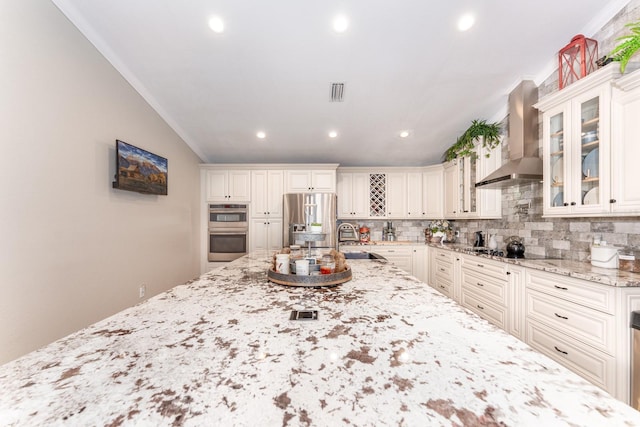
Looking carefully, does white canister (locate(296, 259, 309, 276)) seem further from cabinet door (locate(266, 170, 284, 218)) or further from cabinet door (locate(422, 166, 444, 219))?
cabinet door (locate(422, 166, 444, 219))

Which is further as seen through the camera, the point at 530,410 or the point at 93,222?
the point at 93,222

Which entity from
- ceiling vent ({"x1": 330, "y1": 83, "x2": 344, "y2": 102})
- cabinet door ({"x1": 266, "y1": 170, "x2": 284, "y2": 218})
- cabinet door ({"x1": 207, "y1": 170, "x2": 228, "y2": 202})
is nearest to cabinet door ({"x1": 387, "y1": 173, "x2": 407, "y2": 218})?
cabinet door ({"x1": 266, "y1": 170, "x2": 284, "y2": 218})

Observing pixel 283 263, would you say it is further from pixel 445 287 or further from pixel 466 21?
pixel 445 287

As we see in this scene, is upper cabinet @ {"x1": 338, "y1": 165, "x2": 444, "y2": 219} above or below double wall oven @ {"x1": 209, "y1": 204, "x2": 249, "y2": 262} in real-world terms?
above

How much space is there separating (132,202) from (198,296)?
2.27m

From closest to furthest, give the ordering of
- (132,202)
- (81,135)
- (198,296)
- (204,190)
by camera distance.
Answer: (198,296)
(81,135)
(132,202)
(204,190)

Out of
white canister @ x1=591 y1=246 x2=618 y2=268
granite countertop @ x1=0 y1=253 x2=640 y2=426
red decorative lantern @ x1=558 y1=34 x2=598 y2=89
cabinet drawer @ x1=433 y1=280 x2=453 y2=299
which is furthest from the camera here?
cabinet drawer @ x1=433 y1=280 x2=453 y2=299

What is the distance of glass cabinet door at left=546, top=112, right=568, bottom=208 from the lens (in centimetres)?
218

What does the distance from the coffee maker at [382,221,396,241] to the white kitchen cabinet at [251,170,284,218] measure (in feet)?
6.41

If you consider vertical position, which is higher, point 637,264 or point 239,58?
point 239,58

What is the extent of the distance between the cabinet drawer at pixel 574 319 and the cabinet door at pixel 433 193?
7.99ft

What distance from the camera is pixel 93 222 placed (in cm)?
238

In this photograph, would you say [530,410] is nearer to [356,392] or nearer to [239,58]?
[356,392]

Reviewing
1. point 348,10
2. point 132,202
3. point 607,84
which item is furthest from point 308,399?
point 132,202
